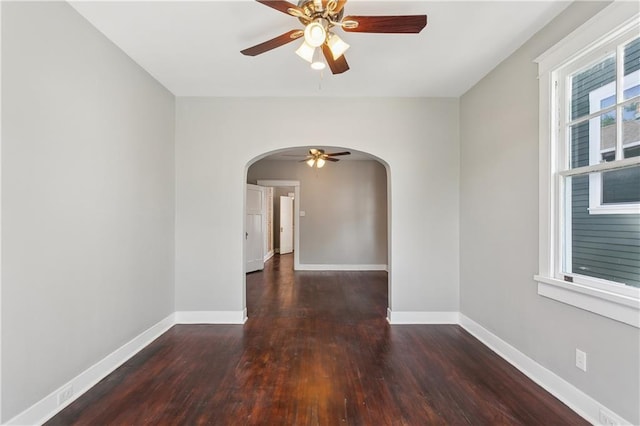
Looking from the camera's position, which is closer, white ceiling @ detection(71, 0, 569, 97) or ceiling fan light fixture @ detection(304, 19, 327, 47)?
ceiling fan light fixture @ detection(304, 19, 327, 47)

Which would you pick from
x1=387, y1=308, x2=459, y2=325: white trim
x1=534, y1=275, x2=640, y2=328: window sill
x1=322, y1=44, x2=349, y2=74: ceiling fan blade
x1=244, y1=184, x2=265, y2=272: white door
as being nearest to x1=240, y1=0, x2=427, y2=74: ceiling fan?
x1=322, y1=44, x2=349, y2=74: ceiling fan blade

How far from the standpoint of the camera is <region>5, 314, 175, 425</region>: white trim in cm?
182

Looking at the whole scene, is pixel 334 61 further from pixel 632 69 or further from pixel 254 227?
pixel 254 227

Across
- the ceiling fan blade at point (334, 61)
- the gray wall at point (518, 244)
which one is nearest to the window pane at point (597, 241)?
the gray wall at point (518, 244)

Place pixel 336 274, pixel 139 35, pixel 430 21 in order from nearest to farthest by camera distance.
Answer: pixel 430 21 → pixel 139 35 → pixel 336 274

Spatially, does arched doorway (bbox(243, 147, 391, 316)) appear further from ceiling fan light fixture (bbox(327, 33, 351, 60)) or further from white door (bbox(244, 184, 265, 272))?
ceiling fan light fixture (bbox(327, 33, 351, 60))

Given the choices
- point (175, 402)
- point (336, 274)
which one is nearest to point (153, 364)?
point (175, 402)

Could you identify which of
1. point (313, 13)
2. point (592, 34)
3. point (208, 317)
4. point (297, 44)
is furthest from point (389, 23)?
point (208, 317)

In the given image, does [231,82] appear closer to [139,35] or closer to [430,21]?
[139,35]

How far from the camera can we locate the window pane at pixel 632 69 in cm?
173

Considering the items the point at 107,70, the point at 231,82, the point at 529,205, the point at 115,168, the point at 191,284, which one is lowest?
the point at 191,284

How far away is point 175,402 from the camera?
2.11 metres

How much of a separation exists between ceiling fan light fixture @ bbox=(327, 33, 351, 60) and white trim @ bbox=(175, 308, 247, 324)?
3.03 meters

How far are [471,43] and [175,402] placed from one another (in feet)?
11.9
